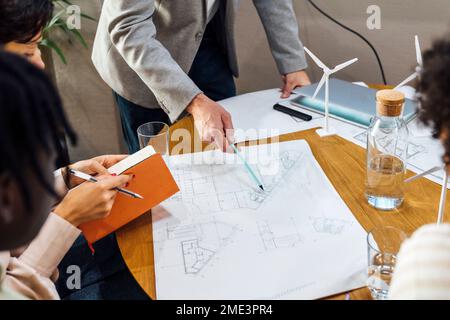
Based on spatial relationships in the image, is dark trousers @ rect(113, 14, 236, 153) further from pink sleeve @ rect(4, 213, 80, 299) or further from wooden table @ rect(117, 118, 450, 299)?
pink sleeve @ rect(4, 213, 80, 299)

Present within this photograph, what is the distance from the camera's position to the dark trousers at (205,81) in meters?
1.64

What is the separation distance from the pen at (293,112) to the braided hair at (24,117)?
3.21ft

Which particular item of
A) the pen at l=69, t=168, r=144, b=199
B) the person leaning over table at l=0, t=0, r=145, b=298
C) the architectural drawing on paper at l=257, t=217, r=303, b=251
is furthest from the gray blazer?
the architectural drawing on paper at l=257, t=217, r=303, b=251

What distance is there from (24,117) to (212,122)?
0.79m

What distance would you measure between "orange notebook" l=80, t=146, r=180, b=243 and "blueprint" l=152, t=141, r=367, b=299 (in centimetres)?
4

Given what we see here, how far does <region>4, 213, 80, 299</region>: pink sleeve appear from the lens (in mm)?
834

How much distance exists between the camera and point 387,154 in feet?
3.60

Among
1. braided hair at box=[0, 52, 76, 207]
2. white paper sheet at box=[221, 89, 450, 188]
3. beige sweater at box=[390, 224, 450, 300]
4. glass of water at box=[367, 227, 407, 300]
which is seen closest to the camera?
braided hair at box=[0, 52, 76, 207]

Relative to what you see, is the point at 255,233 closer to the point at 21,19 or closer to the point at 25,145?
the point at 25,145

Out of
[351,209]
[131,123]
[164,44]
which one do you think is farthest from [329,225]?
[131,123]

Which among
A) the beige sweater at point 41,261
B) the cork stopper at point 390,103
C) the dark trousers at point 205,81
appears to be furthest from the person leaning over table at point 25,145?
the dark trousers at point 205,81

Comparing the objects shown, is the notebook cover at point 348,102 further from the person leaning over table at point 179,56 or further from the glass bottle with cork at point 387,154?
the glass bottle with cork at point 387,154

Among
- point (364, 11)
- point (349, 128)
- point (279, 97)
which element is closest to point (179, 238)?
point (349, 128)

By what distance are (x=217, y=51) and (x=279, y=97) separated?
0.31 m
